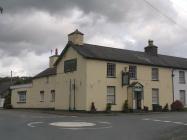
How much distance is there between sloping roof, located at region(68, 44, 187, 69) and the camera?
38.2 m

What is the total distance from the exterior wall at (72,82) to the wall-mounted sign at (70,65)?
0.34 meters

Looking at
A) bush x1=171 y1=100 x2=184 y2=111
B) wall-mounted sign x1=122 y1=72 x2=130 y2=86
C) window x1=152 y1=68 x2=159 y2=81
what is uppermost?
window x1=152 y1=68 x2=159 y2=81

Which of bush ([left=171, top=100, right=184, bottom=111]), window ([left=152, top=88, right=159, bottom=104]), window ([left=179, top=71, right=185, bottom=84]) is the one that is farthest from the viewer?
window ([left=179, top=71, right=185, bottom=84])

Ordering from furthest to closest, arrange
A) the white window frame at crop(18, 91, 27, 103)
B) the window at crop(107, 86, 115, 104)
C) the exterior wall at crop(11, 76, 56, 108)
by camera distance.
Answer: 1. the white window frame at crop(18, 91, 27, 103)
2. the exterior wall at crop(11, 76, 56, 108)
3. the window at crop(107, 86, 115, 104)

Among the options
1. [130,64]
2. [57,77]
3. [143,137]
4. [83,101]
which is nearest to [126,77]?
[130,64]

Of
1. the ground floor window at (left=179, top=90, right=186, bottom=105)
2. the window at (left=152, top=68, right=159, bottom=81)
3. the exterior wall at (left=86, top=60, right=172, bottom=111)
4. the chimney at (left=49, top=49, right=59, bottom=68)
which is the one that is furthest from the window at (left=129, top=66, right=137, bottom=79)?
the chimney at (left=49, top=49, right=59, bottom=68)

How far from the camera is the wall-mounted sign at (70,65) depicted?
39.0 metres

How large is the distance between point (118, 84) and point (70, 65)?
18.6ft

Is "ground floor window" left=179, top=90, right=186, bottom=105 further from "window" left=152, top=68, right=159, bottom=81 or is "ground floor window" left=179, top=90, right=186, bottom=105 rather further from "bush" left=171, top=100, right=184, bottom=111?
"window" left=152, top=68, right=159, bottom=81

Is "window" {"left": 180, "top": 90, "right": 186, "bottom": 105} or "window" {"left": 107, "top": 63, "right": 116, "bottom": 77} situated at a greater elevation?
"window" {"left": 107, "top": 63, "right": 116, "bottom": 77}

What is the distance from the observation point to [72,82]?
39281mm

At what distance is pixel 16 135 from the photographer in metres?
15.4

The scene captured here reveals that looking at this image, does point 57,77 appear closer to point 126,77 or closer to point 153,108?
point 126,77

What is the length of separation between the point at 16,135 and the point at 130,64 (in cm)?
2635
